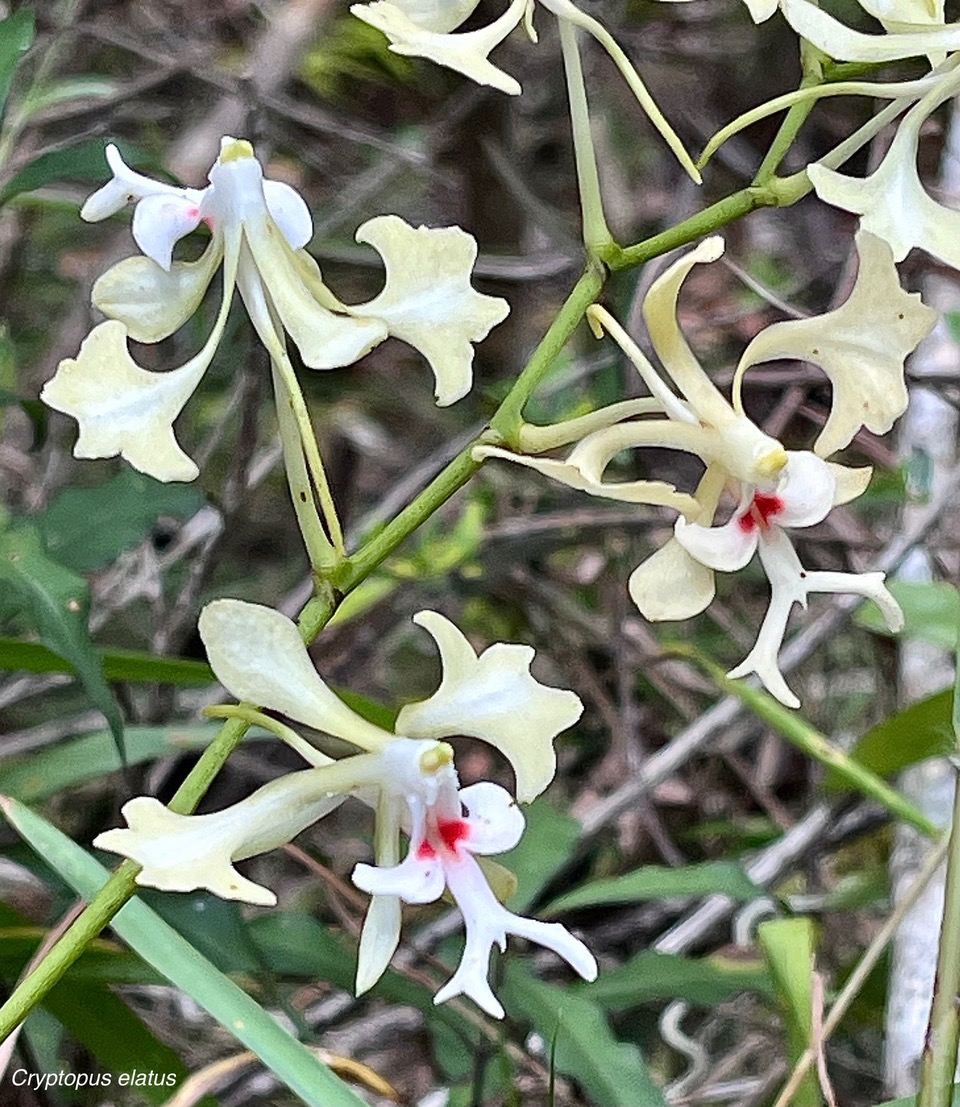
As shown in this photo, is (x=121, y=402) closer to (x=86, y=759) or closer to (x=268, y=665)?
(x=268, y=665)

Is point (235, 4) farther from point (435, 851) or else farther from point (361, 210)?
point (435, 851)

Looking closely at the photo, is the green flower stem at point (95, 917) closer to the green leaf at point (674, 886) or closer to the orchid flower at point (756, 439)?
the orchid flower at point (756, 439)

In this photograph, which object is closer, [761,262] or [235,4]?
[235,4]

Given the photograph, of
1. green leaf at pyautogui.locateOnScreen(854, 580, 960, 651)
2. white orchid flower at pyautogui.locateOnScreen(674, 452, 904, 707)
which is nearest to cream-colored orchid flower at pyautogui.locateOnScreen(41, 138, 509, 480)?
white orchid flower at pyautogui.locateOnScreen(674, 452, 904, 707)

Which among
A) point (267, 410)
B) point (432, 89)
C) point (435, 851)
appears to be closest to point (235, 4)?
point (432, 89)

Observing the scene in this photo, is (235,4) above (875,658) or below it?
above

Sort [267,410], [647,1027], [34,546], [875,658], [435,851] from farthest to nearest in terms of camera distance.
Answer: [267,410]
[875,658]
[647,1027]
[34,546]
[435,851]

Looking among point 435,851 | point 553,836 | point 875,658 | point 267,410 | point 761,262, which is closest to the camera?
point 435,851

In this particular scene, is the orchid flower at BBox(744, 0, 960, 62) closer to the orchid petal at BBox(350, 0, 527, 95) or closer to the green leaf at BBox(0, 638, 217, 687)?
the orchid petal at BBox(350, 0, 527, 95)
